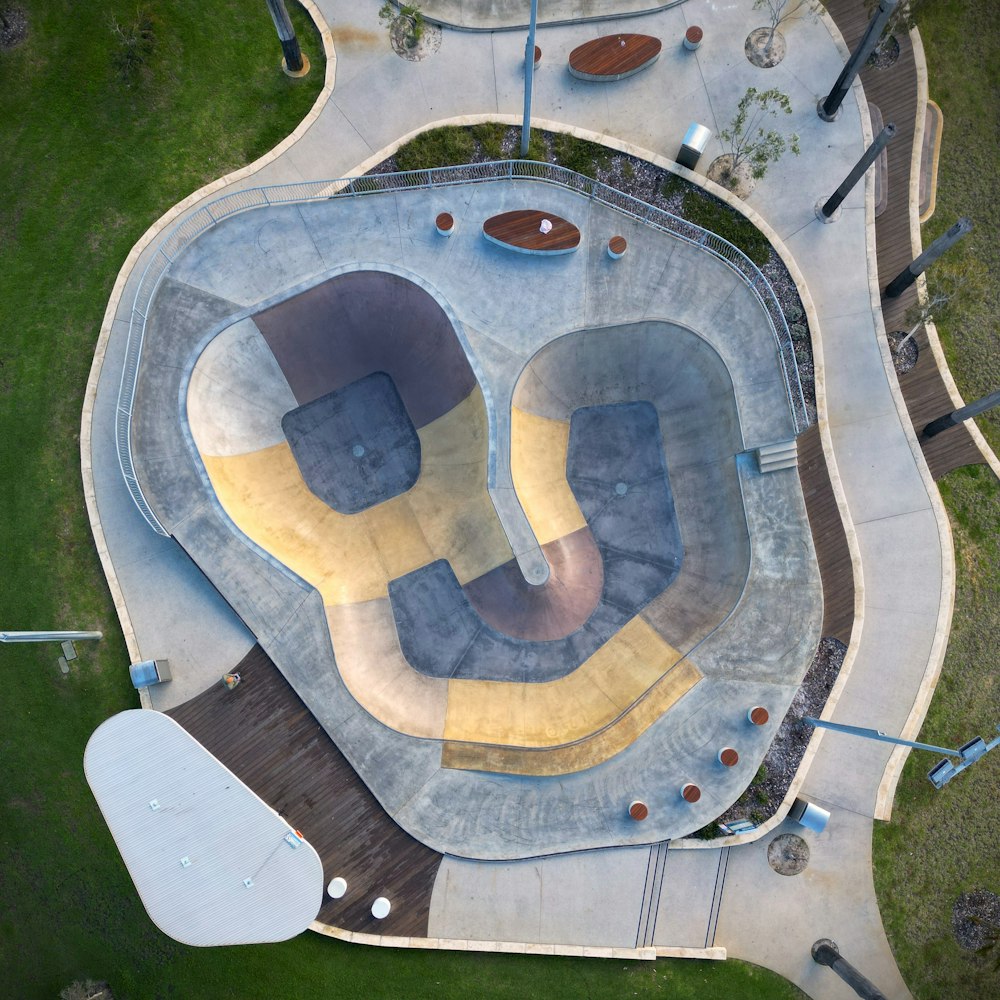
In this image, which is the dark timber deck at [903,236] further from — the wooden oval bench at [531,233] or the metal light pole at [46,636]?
the metal light pole at [46,636]

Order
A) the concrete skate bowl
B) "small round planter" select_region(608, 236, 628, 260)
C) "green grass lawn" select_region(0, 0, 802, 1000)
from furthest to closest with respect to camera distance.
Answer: the concrete skate bowl < "small round planter" select_region(608, 236, 628, 260) < "green grass lawn" select_region(0, 0, 802, 1000)

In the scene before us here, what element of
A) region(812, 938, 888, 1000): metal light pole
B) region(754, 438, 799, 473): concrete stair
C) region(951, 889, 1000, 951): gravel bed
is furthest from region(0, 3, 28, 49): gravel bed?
region(951, 889, 1000, 951): gravel bed

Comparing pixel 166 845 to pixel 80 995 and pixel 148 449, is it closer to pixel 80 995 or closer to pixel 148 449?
pixel 80 995

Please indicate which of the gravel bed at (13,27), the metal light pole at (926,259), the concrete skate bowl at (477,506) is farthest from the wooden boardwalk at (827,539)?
the gravel bed at (13,27)

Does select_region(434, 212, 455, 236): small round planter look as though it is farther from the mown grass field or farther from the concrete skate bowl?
the mown grass field

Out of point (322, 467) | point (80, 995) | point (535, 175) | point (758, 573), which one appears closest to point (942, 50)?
point (535, 175)

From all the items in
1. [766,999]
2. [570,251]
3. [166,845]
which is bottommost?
[766,999]
